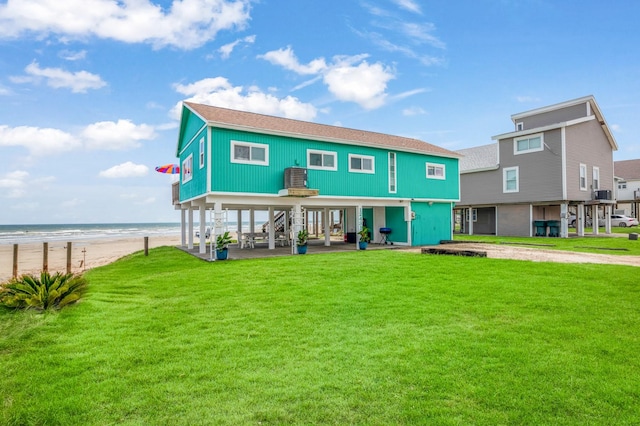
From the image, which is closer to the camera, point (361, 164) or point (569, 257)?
point (569, 257)

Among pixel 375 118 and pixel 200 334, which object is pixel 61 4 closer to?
pixel 200 334

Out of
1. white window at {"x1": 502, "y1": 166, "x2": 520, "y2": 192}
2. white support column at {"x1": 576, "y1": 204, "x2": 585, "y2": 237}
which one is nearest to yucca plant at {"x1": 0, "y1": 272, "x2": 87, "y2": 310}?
white window at {"x1": 502, "y1": 166, "x2": 520, "y2": 192}

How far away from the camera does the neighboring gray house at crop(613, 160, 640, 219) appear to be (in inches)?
1610

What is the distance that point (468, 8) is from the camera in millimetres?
15320

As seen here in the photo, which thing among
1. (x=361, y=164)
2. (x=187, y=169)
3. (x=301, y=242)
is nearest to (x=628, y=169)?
(x=361, y=164)

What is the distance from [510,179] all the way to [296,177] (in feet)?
62.2

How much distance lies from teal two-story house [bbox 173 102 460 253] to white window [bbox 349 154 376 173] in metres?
0.05

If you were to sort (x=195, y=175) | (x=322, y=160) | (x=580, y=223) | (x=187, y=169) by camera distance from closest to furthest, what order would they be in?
(x=195, y=175) < (x=322, y=160) < (x=187, y=169) < (x=580, y=223)

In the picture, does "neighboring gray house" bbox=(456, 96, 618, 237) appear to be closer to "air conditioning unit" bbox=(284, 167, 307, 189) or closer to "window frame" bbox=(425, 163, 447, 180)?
"window frame" bbox=(425, 163, 447, 180)

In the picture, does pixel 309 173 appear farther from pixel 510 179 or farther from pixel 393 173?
pixel 510 179

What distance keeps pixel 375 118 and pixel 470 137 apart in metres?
14.2

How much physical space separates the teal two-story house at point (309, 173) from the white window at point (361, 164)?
48 mm

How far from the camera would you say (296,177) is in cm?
1426

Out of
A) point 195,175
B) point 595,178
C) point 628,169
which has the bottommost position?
point 195,175
